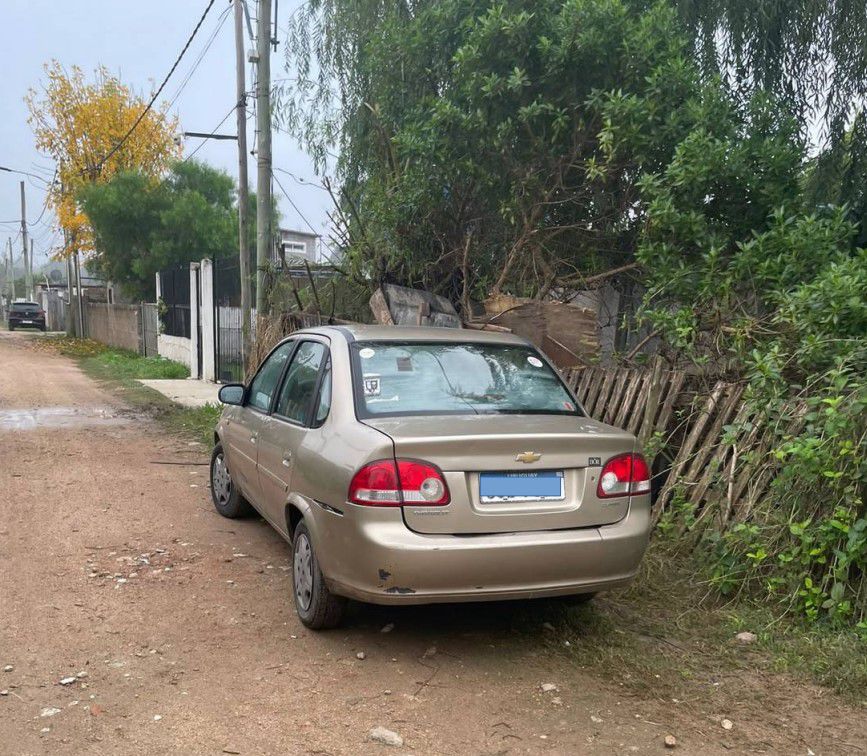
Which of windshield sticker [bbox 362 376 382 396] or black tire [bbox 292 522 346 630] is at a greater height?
windshield sticker [bbox 362 376 382 396]

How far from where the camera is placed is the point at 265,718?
11.2 ft

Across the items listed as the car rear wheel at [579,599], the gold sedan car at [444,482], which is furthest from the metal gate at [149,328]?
the car rear wheel at [579,599]

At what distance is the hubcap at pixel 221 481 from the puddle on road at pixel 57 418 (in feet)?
17.1

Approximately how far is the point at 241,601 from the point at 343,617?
31.6 inches

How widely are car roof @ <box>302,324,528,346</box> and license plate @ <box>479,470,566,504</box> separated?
1244mm

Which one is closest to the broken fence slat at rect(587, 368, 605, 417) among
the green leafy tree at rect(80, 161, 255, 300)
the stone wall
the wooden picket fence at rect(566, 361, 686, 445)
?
the wooden picket fence at rect(566, 361, 686, 445)

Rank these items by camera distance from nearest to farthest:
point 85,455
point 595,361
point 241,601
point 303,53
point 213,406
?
1. point 241,601
2. point 595,361
3. point 85,455
4. point 303,53
5. point 213,406

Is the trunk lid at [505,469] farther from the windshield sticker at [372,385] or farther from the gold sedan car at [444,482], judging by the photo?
the windshield sticker at [372,385]

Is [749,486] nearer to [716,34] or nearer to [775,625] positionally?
[775,625]

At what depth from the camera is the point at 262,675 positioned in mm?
3795

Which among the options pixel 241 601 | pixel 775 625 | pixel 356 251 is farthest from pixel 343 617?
pixel 356 251

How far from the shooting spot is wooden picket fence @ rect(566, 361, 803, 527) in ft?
16.1

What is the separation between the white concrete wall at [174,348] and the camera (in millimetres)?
19531

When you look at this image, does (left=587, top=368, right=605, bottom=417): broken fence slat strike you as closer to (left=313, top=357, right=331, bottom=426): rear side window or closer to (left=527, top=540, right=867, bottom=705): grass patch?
(left=527, top=540, right=867, bottom=705): grass patch
